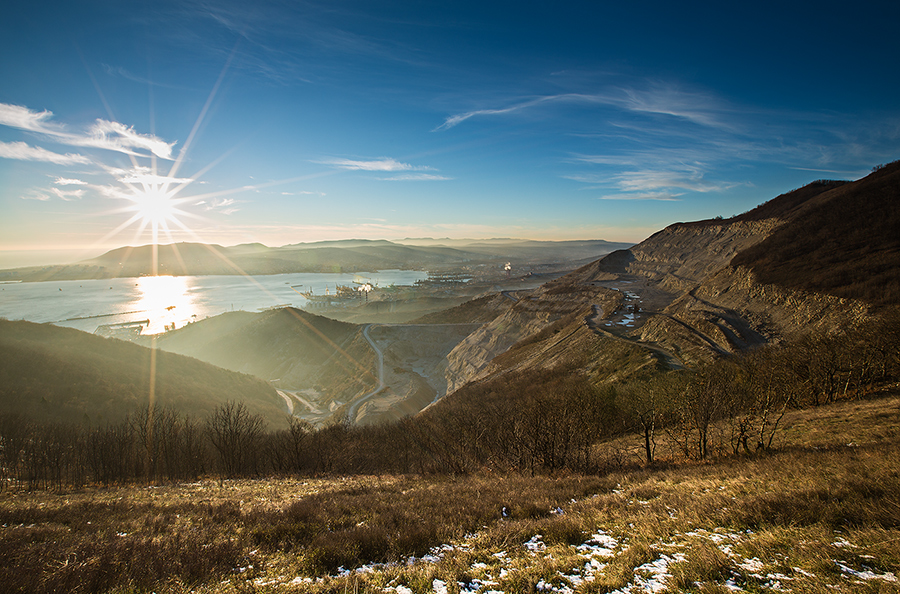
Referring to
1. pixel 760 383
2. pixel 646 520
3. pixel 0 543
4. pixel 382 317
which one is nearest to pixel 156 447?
pixel 0 543

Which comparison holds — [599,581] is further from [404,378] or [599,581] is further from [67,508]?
[404,378]

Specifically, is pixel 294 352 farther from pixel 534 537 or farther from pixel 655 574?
pixel 655 574

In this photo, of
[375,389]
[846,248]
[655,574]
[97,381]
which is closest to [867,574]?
[655,574]

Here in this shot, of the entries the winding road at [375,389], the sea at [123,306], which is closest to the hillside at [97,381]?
the winding road at [375,389]

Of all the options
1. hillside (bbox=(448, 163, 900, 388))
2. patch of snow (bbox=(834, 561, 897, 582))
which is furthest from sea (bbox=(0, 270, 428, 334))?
patch of snow (bbox=(834, 561, 897, 582))

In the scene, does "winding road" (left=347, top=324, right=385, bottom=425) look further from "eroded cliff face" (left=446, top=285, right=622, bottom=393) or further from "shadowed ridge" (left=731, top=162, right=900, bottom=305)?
"shadowed ridge" (left=731, top=162, right=900, bottom=305)
